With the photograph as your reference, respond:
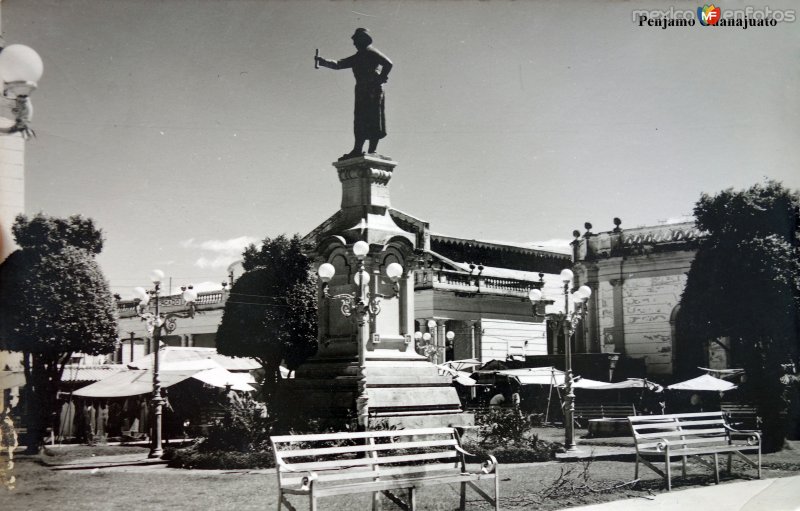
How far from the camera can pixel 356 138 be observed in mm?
15305

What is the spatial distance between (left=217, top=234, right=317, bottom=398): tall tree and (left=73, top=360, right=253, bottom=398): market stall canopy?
3.33 m

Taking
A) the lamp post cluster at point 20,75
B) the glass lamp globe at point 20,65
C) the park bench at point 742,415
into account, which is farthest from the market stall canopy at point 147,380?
the glass lamp globe at point 20,65

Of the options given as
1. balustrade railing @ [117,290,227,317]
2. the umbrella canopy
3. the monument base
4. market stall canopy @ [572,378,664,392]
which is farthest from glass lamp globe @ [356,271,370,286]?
the umbrella canopy

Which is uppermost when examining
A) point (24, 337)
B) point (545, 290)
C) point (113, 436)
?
point (545, 290)

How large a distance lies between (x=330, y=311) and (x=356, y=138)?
10.9 feet

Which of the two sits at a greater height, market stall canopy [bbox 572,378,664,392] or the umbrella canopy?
the umbrella canopy

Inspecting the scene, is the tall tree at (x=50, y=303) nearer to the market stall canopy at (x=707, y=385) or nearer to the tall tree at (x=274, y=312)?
the tall tree at (x=274, y=312)

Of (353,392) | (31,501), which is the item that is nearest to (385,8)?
(353,392)

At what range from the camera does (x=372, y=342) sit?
13.4 metres

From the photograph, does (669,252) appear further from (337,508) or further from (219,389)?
(337,508)

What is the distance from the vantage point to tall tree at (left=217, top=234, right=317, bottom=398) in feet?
82.5

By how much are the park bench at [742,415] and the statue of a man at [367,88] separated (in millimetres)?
10104

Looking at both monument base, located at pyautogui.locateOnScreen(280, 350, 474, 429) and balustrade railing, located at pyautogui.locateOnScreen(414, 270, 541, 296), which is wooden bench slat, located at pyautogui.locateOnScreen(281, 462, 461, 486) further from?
balustrade railing, located at pyautogui.locateOnScreen(414, 270, 541, 296)

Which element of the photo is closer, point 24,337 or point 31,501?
point 31,501
